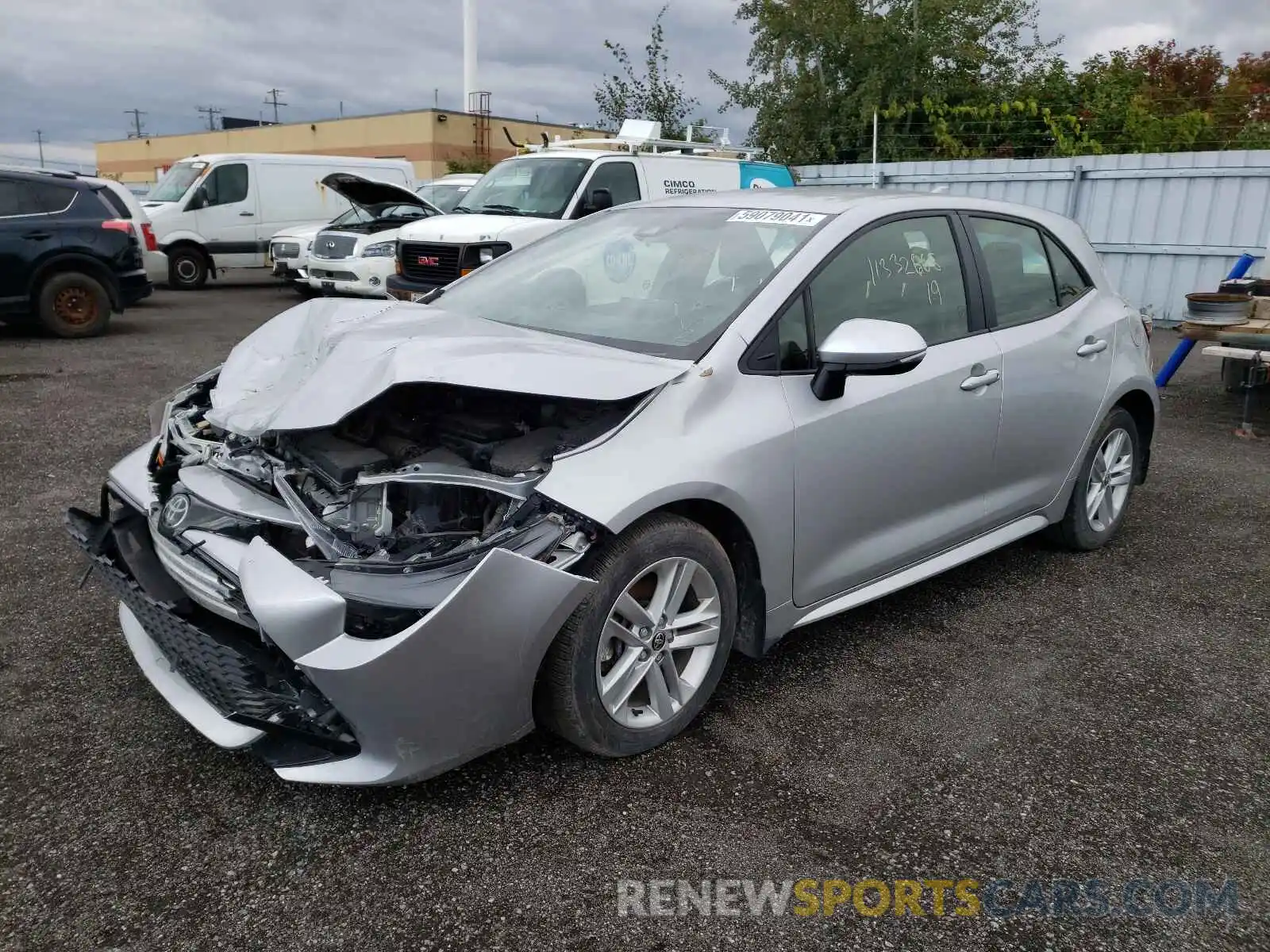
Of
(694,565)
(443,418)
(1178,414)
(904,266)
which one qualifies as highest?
(904,266)

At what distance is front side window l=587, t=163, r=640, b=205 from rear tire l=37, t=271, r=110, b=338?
5508 mm

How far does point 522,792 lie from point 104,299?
32.8 ft

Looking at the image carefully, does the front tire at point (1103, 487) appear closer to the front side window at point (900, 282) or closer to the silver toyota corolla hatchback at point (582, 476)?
the silver toyota corolla hatchback at point (582, 476)

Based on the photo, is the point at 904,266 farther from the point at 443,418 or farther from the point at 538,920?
the point at 538,920

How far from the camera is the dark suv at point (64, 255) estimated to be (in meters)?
9.74

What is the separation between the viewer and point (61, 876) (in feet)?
7.47

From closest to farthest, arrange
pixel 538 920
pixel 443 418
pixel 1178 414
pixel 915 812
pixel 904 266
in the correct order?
pixel 538 920
pixel 915 812
pixel 443 418
pixel 904 266
pixel 1178 414

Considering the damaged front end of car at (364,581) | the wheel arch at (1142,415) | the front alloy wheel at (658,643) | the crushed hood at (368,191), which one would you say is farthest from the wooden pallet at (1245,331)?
the crushed hood at (368,191)

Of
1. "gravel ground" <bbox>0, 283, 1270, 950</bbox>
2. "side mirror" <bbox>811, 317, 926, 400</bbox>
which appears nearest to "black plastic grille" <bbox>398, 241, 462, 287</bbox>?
"gravel ground" <bbox>0, 283, 1270, 950</bbox>

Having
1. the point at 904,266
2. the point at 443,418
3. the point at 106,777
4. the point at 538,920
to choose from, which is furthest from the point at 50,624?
the point at 904,266

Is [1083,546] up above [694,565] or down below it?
below

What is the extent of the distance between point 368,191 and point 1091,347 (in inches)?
411

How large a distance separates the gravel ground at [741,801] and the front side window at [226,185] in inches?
491

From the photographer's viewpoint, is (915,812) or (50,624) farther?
(50,624)
